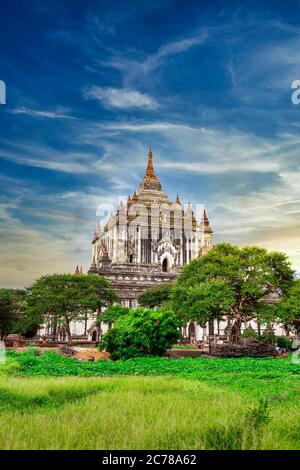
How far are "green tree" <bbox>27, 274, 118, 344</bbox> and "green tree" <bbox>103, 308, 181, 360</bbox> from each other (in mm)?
15275

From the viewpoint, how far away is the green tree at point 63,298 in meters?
45.8

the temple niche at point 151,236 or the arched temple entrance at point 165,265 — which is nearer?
the temple niche at point 151,236

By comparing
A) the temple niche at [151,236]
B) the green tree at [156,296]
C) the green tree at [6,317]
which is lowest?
the green tree at [6,317]

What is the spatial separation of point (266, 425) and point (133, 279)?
58894 mm

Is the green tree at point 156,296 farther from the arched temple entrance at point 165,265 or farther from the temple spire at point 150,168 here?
the temple spire at point 150,168

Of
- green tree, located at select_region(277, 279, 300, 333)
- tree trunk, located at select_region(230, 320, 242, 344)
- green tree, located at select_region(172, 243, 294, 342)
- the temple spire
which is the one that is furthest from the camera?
the temple spire

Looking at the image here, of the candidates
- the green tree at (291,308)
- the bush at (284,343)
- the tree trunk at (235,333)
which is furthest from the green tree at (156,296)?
the green tree at (291,308)

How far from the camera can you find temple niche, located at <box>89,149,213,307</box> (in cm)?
7131

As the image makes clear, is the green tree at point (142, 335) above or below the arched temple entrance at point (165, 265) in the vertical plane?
below

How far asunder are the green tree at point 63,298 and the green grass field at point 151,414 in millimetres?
26944

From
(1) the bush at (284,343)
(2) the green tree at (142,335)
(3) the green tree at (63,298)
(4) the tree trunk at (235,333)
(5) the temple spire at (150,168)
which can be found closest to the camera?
(2) the green tree at (142,335)

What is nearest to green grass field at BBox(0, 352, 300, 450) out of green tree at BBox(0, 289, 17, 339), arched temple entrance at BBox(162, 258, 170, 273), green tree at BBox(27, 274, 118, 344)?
green tree at BBox(27, 274, 118, 344)

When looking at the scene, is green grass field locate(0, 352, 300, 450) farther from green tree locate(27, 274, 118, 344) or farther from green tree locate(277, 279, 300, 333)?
green tree locate(27, 274, 118, 344)

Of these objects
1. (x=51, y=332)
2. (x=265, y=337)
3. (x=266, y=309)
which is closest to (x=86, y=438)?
(x=266, y=309)
